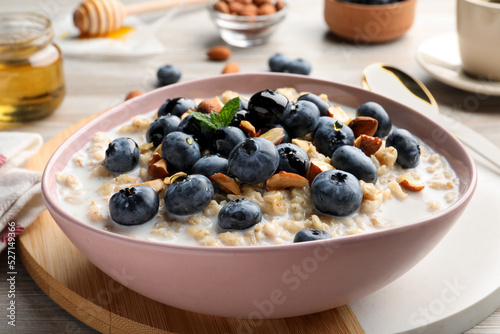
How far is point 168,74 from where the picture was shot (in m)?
2.07

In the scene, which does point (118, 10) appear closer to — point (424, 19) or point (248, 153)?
point (424, 19)

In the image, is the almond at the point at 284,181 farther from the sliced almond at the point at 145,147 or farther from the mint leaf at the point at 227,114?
the sliced almond at the point at 145,147

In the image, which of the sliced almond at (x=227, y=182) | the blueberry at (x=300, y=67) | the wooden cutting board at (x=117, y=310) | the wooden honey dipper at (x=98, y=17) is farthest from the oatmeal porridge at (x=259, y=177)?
the wooden honey dipper at (x=98, y=17)

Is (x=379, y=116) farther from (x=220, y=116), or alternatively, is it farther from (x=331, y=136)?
(x=220, y=116)

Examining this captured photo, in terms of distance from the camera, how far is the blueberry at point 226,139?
1.16m

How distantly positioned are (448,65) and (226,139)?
127 cm

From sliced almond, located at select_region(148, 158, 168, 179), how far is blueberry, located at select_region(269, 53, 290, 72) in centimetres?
105

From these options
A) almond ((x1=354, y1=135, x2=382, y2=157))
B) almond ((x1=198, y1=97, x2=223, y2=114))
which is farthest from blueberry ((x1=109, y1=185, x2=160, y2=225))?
almond ((x1=354, y1=135, x2=382, y2=157))

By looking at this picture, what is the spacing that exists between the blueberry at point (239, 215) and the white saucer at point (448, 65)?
1.22m

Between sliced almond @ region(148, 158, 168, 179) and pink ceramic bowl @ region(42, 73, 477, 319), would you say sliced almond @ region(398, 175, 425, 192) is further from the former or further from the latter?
sliced almond @ region(148, 158, 168, 179)

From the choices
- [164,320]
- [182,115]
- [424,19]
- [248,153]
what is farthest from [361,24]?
[164,320]

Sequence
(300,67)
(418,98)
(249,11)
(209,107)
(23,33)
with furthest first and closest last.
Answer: (249,11) < (300,67) < (23,33) < (418,98) < (209,107)

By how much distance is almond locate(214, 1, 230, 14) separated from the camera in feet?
7.84

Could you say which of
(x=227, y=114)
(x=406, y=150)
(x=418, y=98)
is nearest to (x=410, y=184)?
(x=406, y=150)
